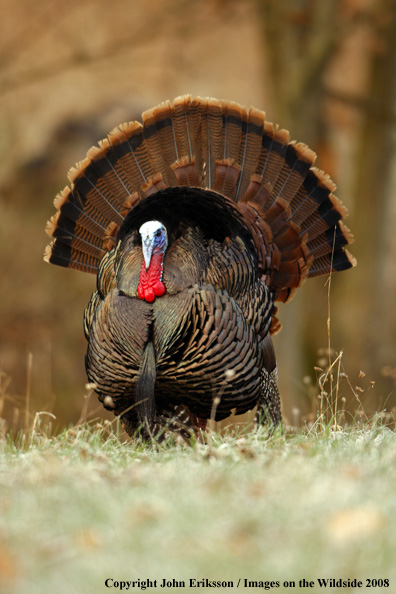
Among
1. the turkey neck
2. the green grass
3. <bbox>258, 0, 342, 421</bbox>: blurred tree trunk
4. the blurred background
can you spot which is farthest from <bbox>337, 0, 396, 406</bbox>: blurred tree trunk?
the green grass

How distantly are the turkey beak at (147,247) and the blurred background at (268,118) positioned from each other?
497cm

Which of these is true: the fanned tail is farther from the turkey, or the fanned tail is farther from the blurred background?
the blurred background

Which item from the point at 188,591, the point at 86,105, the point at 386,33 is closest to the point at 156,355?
the point at 188,591

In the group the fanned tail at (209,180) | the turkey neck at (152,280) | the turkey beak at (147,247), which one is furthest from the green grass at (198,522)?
the fanned tail at (209,180)

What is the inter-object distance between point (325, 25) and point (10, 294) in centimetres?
524

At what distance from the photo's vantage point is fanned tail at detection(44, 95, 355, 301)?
5.90 m

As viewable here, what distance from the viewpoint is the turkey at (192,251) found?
197 inches

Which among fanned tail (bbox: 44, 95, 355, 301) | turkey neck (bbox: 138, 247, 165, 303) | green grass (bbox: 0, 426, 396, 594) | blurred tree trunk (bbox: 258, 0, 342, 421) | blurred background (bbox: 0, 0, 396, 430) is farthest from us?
blurred background (bbox: 0, 0, 396, 430)

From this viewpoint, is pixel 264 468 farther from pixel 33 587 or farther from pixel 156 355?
pixel 156 355

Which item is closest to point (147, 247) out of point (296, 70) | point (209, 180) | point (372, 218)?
point (209, 180)

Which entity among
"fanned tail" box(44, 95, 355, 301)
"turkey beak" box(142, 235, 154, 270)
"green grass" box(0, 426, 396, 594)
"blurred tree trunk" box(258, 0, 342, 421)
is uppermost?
"blurred tree trunk" box(258, 0, 342, 421)

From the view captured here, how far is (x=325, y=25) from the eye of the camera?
10.3 metres

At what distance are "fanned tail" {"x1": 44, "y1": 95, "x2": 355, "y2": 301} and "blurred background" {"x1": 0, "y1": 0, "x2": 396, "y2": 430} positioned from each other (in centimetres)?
386

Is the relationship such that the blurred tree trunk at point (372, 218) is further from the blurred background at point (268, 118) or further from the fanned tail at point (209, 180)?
the fanned tail at point (209, 180)
